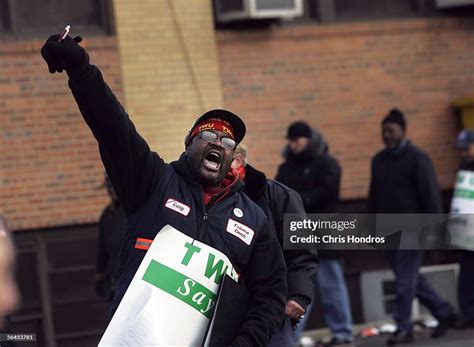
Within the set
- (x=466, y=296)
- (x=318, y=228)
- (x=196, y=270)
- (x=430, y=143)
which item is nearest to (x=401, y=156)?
(x=466, y=296)

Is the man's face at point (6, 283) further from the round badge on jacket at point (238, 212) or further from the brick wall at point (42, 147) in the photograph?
the brick wall at point (42, 147)

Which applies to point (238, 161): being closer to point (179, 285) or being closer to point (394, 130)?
point (179, 285)

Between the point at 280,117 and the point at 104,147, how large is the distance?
7695mm

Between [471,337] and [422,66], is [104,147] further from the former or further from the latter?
[422,66]

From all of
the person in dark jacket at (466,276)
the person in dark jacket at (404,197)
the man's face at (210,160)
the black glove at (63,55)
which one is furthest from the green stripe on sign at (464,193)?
the black glove at (63,55)

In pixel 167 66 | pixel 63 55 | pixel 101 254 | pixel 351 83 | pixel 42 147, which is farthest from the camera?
pixel 351 83

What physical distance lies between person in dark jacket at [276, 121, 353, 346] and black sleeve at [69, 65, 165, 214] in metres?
5.37

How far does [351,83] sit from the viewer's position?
12.6m

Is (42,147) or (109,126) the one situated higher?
(109,126)

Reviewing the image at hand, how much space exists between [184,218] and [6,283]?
75 centimetres

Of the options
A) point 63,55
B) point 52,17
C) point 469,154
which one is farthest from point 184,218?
point 52,17

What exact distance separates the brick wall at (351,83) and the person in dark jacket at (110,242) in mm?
3015

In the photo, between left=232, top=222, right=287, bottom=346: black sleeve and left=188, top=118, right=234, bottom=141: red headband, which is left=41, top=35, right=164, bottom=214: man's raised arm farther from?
left=232, top=222, right=287, bottom=346: black sleeve

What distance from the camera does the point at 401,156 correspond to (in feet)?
35.0
